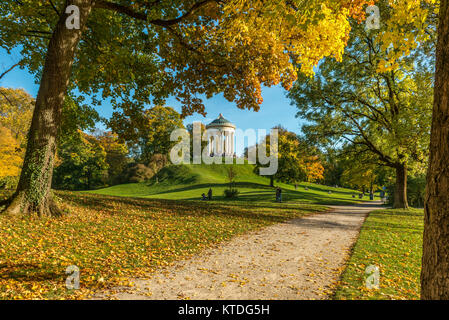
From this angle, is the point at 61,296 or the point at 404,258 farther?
the point at 404,258

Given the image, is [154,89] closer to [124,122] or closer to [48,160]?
[124,122]

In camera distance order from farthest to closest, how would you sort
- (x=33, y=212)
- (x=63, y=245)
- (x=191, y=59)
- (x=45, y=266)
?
(x=191, y=59)
(x=33, y=212)
(x=63, y=245)
(x=45, y=266)

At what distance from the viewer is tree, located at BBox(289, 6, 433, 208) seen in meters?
14.1

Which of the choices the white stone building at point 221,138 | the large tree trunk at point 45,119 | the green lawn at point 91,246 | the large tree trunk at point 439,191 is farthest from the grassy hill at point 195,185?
the large tree trunk at point 439,191

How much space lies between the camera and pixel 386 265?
570 cm

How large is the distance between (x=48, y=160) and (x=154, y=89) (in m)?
6.36

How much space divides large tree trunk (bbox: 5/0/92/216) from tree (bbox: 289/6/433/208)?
14877 mm

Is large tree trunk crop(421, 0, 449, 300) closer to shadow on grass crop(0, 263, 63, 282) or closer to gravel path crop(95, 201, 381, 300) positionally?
gravel path crop(95, 201, 381, 300)

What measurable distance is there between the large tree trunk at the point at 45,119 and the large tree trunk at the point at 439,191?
29.9 ft

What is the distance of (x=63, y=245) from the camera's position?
19.6 ft

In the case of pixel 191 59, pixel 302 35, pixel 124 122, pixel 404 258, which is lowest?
pixel 404 258

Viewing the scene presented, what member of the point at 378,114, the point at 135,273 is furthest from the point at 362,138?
the point at 135,273

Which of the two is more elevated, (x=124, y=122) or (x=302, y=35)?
(x=302, y=35)

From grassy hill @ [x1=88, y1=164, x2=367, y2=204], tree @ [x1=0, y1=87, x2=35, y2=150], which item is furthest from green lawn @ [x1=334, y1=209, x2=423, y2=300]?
tree @ [x1=0, y1=87, x2=35, y2=150]
